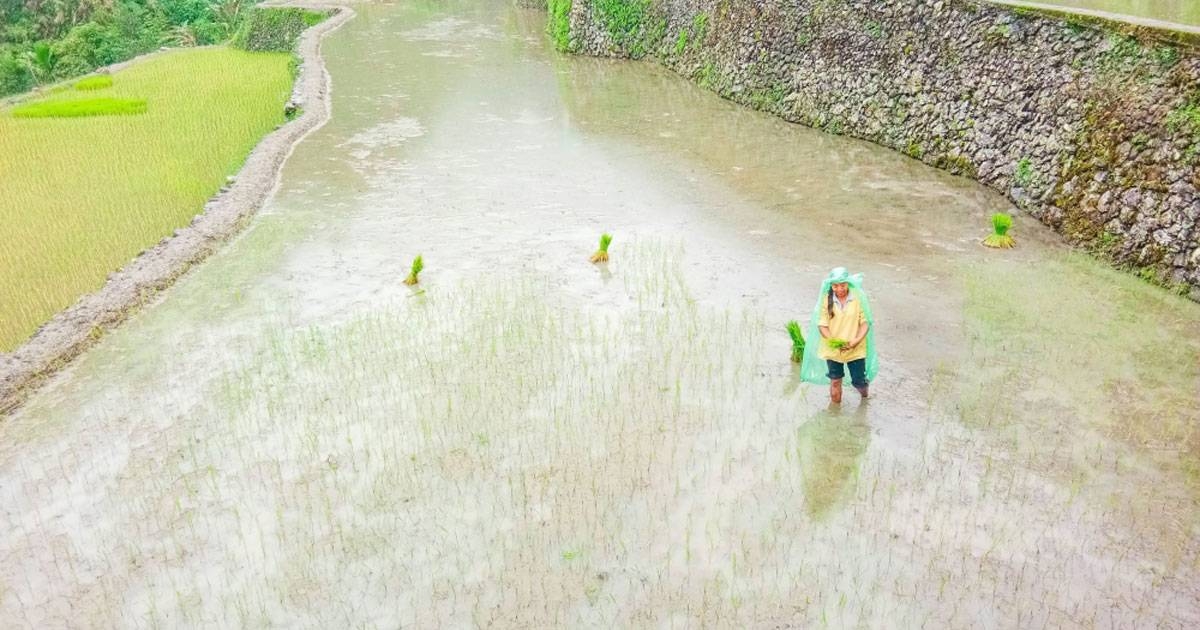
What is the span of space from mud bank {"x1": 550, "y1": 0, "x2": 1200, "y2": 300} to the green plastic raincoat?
317cm

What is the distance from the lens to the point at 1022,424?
5.16 m

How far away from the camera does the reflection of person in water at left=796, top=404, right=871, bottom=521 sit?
183 inches

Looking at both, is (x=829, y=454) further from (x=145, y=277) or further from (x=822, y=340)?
(x=145, y=277)

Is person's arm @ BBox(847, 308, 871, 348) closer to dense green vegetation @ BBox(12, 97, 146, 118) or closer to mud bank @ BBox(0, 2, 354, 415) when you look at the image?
mud bank @ BBox(0, 2, 354, 415)

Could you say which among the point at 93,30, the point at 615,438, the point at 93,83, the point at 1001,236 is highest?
the point at 93,30

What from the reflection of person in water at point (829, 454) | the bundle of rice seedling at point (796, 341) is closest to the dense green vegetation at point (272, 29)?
the bundle of rice seedling at point (796, 341)

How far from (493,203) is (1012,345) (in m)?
5.60

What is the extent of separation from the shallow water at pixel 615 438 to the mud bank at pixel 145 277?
22 centimetres

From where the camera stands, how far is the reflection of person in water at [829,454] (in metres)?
4.65

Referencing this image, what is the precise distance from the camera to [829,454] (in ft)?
16.4

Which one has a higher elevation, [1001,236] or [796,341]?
[1001,236]

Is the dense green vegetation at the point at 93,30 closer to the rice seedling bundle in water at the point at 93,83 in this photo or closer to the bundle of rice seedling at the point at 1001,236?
the rice seedling bundle in water at the point at 93,83

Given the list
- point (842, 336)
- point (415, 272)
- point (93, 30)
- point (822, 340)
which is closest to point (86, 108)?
point (415, 272)

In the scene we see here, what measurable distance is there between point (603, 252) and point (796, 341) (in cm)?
243
